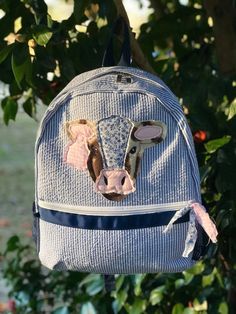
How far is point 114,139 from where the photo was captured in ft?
5.72

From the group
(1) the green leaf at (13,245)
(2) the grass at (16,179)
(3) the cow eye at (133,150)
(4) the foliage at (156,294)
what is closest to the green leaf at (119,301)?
(4) the foliage at (156,294)

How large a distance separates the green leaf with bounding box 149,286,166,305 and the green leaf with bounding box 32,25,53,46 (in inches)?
51.0

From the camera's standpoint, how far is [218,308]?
9.28ft

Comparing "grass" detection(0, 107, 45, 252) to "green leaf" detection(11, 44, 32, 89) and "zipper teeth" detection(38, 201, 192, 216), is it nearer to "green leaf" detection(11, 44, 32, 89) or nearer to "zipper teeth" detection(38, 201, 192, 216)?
"green leaf" detection(11, 44, 32, 89)

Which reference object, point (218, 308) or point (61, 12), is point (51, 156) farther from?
point (61, 12)

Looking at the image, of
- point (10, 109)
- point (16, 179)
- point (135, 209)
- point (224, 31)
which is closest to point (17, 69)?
point (135, 209)

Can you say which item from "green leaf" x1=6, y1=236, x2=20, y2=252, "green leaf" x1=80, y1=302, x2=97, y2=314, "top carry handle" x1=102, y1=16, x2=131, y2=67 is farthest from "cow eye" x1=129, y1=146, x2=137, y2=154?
"green leaf" x1=6, y1=236, x2=20, y2=252

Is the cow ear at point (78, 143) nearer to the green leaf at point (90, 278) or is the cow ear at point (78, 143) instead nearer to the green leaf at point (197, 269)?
the green leaf at point (197, 269)

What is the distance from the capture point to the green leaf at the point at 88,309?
118 inches

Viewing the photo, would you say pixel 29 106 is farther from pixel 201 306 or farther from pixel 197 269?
pixel 201 306

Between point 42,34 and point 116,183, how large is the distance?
16.5 inches

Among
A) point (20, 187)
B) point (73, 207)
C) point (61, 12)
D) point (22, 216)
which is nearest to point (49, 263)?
point (73, 207)

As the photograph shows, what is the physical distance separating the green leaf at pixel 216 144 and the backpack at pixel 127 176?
0.46m

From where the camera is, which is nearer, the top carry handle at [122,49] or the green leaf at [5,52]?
the top carry handle at [122,49]
